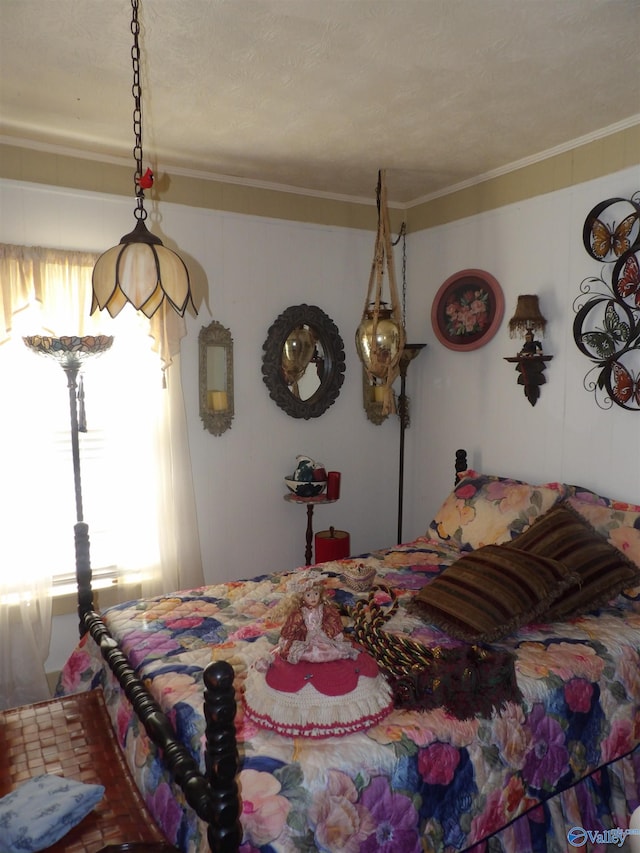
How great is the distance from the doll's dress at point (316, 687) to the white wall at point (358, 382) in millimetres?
1853

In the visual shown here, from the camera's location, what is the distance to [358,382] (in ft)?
14.2

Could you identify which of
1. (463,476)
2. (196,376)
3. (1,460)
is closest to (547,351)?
(463,476)

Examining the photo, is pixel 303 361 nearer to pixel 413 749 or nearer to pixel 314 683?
pixel 314 683

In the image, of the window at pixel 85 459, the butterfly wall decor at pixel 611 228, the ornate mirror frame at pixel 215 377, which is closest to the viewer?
the butterfly wall decor at pixel 611 228

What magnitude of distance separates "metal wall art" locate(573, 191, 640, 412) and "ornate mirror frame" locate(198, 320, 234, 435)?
6.47ft

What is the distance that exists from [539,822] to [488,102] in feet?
9.16

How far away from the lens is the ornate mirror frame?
3.74 m

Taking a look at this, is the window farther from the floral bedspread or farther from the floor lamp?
the floral bedspread

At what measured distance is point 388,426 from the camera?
450 cm

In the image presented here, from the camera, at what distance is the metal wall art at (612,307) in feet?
9.72

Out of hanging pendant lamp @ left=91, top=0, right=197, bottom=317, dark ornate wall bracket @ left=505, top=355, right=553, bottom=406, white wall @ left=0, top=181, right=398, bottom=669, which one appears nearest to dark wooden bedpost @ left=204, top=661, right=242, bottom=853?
hanging pendant lamp @ left=91, top=0, right=197, bottom=317

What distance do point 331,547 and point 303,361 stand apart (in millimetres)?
1205

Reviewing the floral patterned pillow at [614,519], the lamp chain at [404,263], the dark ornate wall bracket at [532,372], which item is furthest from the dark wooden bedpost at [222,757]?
the lamp chain at [404,263]

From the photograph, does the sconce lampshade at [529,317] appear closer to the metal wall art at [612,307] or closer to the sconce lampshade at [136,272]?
the metal wall art at [612,307]
